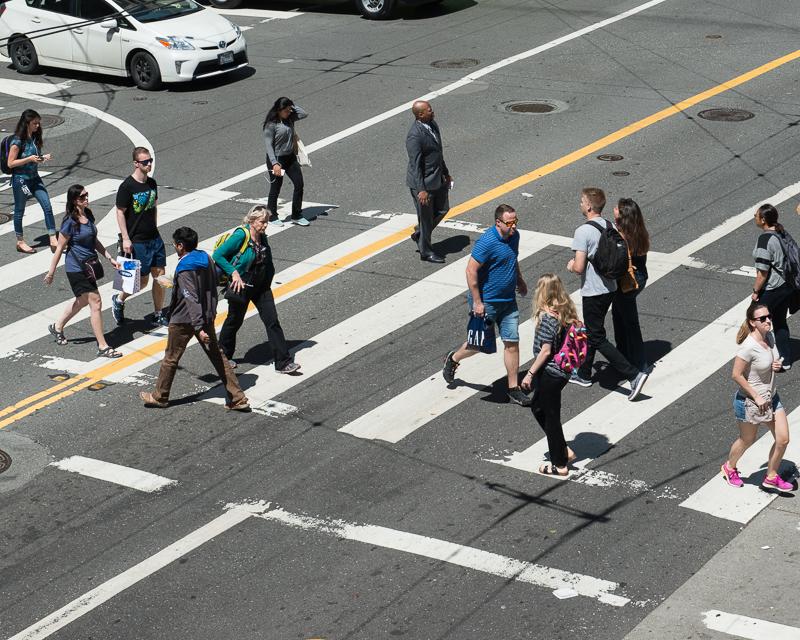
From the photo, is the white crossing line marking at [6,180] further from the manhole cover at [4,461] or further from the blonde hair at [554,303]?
the blonde hair at [554,303]

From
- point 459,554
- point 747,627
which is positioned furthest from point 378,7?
point 747,627

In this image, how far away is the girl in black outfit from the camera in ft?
35.8

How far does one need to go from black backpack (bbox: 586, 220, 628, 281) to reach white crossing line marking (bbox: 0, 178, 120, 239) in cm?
786

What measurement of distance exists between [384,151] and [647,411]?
26.7 feet

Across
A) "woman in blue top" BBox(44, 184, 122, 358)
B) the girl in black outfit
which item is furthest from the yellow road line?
the girl in black outfit

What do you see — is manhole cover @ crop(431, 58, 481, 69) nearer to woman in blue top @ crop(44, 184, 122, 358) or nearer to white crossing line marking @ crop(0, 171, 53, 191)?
white crossing line marking @ crop(0, 171, 53, 191)

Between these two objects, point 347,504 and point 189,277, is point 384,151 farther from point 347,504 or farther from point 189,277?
point 347,504

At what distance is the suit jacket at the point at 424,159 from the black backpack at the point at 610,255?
3.49 meters

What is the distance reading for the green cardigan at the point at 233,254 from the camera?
11.4 meters

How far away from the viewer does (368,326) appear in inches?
495

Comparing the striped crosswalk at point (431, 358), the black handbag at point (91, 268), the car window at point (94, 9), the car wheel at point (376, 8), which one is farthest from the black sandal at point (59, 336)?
the car wheel at point (376, 8)

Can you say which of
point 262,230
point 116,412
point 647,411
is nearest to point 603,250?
point 647,411

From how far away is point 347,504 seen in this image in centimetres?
940

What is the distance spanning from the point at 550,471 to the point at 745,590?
1.99 m
